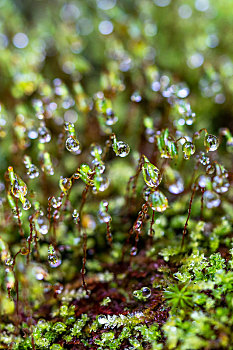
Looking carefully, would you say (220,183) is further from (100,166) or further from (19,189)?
(19,189)

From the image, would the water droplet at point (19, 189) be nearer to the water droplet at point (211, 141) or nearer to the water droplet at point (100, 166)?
the water droplet at point (100, 166)

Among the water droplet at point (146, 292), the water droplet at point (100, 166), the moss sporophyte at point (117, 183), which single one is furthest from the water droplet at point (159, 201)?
the water droplet at point (146, 292)

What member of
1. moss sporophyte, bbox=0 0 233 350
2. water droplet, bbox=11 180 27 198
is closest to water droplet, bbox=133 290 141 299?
moss sporophyte, bbox=0 0 233 350

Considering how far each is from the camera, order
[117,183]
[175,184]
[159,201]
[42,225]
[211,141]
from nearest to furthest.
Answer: [159,201] < [211,141] < [42,225] < [175,184] < [117,183]

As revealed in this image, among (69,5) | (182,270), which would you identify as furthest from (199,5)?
(182,270)

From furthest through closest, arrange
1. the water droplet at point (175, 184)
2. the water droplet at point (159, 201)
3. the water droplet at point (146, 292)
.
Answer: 1. the water droplet at point (175, 184)
2. the water droplet at point (146, 292)
3. the water droplet at point (159, 201)

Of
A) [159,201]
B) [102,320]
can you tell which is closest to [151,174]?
[159,201]

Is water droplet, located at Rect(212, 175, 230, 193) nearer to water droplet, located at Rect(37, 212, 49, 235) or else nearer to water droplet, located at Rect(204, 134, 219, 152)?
water droplet, located at Rect(204, 134, 219, 152)

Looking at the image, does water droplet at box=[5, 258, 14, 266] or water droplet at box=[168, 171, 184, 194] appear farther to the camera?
water droplet at box=[168, 171, 184, 194]
